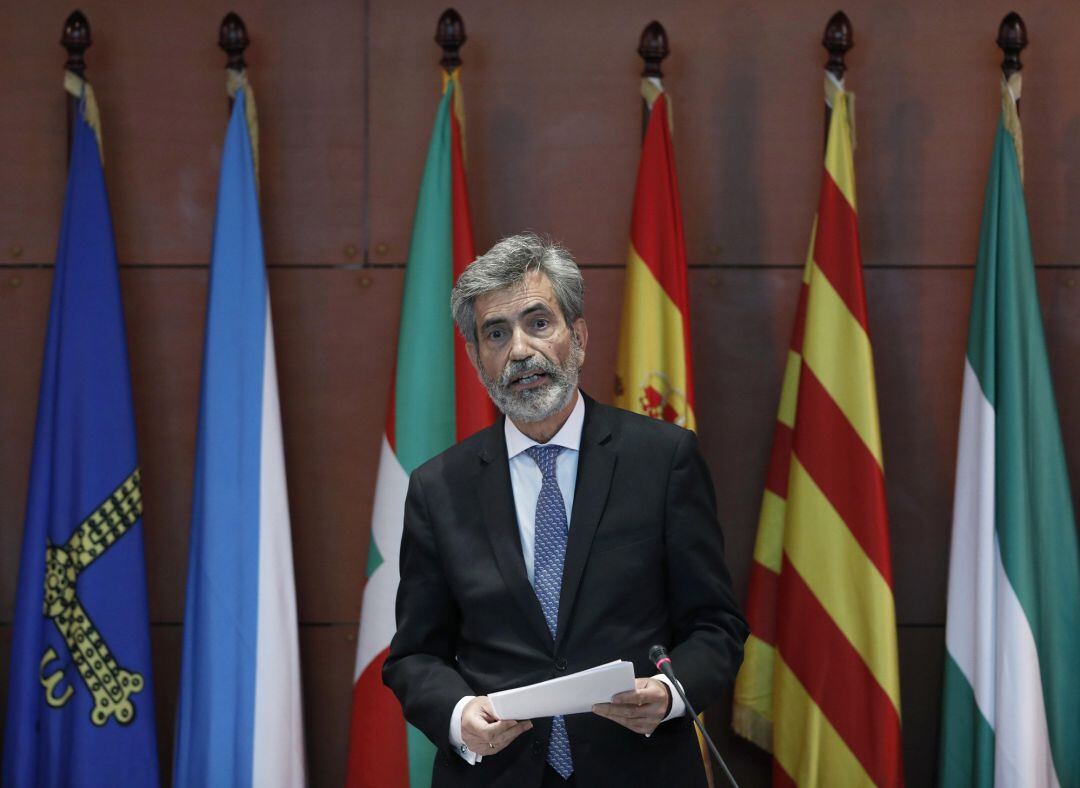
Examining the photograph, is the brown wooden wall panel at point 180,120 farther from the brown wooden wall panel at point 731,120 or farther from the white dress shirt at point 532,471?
the white dress shirt at point 532,471

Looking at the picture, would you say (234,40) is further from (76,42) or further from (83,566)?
(83,566)

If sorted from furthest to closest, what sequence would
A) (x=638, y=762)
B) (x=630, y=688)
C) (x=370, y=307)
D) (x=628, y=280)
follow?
(x=370, y=307)
(x=628, y=280)
(x=638, y=762)
(x=630, y=688)

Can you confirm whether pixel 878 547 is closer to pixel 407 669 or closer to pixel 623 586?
pixel 623 586

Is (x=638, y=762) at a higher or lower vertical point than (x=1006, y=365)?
lower

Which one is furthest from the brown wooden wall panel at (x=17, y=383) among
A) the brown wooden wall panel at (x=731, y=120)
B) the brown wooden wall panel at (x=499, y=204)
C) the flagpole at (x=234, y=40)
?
the brown wooden wall panel at (x=731, y=120)

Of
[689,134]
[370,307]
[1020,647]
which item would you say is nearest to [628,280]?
[689,134]

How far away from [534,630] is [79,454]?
1679 millimetres

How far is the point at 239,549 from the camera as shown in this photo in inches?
124

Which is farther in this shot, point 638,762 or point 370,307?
point 370,307

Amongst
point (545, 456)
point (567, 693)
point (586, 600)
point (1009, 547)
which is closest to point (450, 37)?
point (545, 456)

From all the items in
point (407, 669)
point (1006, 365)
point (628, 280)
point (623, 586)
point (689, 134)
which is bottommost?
point (407, 669)

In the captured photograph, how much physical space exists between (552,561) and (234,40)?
1.89 meters

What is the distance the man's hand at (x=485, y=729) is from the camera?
183cm

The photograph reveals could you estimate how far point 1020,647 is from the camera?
301cm
